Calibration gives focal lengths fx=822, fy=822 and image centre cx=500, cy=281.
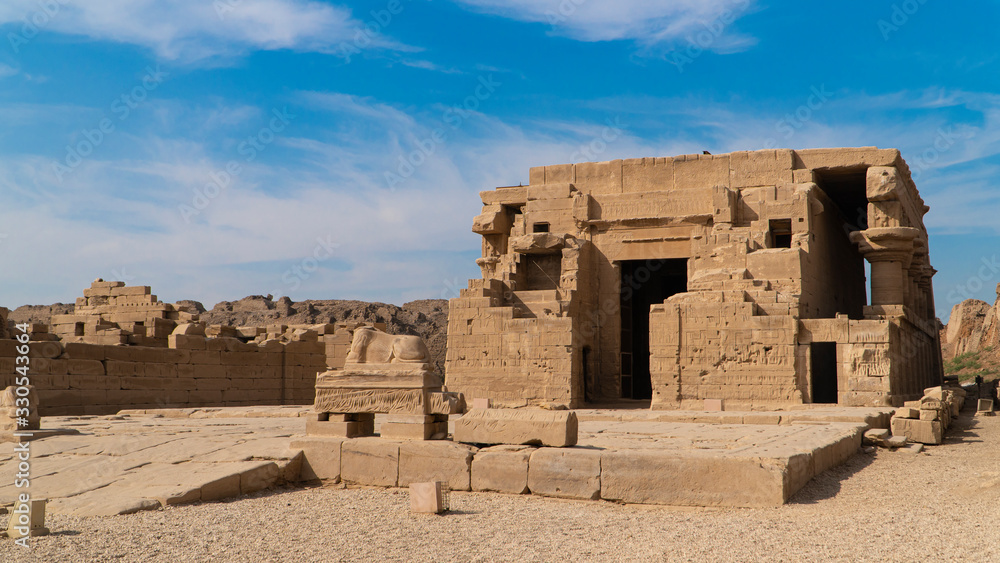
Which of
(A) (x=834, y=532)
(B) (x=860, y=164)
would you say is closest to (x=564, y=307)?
(B) (x=860, y=164)

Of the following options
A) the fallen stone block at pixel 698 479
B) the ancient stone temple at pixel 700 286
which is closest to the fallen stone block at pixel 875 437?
the fallen stone block at pixel 698 479

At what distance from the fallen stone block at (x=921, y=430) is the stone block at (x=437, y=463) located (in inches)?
292

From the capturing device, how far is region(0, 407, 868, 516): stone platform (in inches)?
297

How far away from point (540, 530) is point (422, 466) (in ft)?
7.66

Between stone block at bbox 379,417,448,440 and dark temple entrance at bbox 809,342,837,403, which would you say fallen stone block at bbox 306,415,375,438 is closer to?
stone block at bbox 379,417,448,440

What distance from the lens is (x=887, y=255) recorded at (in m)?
20.8

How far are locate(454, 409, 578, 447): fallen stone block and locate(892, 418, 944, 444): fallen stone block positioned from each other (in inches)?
261

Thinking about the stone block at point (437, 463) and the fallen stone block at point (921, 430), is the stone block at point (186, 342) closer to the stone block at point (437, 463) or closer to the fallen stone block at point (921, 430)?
the stone block at point (437, 463)

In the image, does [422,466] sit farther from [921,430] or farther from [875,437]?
[921,430]

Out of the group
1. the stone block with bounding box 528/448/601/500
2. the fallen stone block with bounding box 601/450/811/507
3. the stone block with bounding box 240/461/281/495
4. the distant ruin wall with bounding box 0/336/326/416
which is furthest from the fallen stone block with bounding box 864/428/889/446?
the distant ruin wall with bounding box 0/336/326/416

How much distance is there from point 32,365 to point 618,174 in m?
14.9

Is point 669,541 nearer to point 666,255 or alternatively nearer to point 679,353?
point 679,353

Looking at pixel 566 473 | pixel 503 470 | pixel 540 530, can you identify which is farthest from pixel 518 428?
pixel 540 530

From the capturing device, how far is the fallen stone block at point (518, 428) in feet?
27.6
